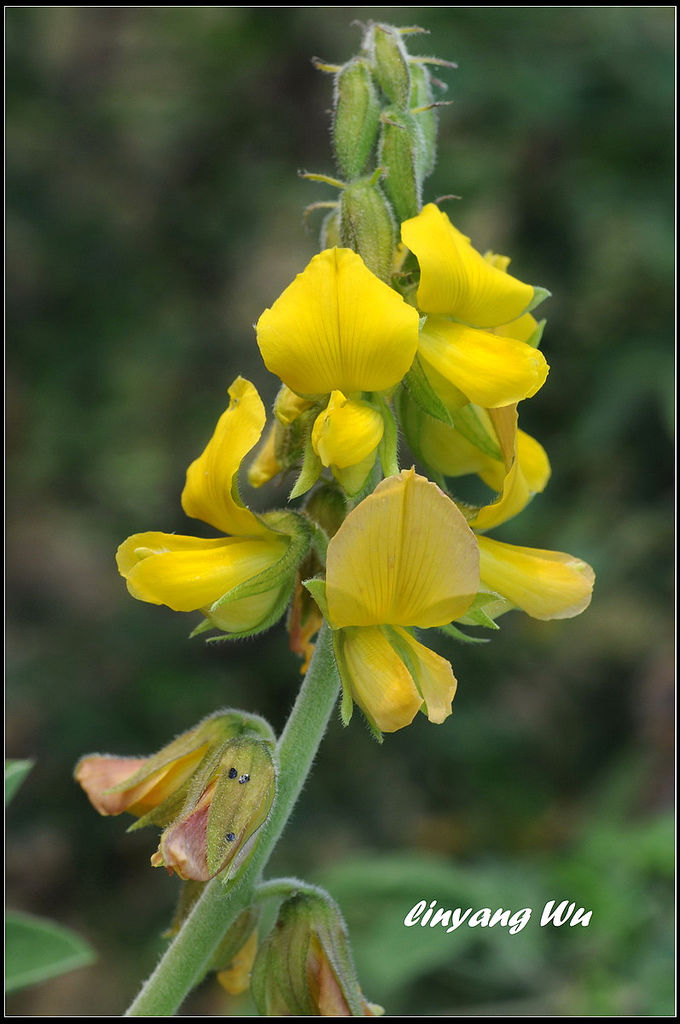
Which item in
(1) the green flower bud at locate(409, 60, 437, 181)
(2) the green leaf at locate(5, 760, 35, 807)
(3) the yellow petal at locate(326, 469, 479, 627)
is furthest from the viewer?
(2) the green leaf at locate(5, 760, 35, 807)

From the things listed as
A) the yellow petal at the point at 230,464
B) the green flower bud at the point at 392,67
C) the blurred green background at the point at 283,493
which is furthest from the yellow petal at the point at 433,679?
the blurred green background at the point at 283,493

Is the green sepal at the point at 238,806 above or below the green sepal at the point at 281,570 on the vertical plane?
below

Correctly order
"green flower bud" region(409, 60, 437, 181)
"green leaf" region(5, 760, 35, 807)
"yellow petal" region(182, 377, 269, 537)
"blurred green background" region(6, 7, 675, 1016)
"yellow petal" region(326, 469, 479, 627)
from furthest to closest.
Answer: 1. "blurred green background" region(6, 7, 675, 1016)
2. "green leaf" region(5, 760, 35, 807)
3. "green flower bud" region(409, 60, 437, 181)
4. "yellow petal" region(182, 377, 269, 537)
5. "yellow petal" region(326, 469, 479, 627)

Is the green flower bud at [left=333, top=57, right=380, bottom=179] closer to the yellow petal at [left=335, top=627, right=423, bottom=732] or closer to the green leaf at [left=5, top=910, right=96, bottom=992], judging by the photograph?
the yellow petal at [left=335, top=627, right=423, bottom=732]

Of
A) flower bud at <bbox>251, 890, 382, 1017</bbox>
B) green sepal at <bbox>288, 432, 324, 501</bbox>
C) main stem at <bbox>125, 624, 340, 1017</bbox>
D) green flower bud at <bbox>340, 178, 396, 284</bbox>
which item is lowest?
flower bud at <bbox>251, 890, 382, 1017</bbox>

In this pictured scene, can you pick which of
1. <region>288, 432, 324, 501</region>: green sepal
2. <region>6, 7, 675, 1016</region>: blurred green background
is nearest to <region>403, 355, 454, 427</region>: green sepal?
<region>288, 432, 324, 501</region>: green sepal

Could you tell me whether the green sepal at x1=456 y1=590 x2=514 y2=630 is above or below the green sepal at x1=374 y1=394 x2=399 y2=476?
below

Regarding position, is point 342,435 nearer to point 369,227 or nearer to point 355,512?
point 355,512

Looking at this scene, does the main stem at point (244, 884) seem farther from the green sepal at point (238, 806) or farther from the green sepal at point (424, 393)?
the green sepal at point (424, 393)
